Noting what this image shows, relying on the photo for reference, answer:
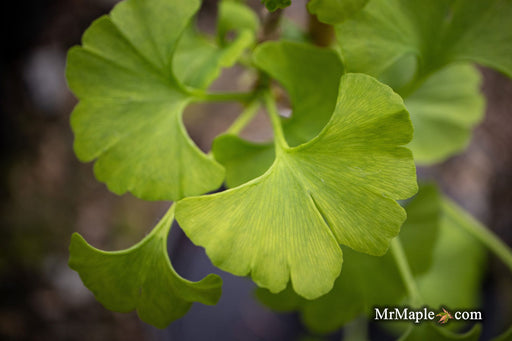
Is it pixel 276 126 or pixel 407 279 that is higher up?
pixel 276 126

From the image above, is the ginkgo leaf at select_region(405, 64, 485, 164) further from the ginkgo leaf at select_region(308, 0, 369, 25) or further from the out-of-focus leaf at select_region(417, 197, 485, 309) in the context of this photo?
the ginkgo leaf at select_region(308, 0, 369, 25)

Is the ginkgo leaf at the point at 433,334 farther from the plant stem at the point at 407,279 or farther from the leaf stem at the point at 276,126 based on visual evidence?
the leaf stem at the point at 276,126

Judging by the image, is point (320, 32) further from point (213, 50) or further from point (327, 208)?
point (327, 208)

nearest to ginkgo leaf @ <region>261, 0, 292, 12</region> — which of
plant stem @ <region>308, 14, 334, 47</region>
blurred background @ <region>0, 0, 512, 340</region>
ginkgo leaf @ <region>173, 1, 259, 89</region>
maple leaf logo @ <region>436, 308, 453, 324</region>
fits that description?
ginkgo leaf @ <region>173, 1, 259, 89</region>

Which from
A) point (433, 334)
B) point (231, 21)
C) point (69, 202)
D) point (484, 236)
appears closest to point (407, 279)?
point (433, 334)

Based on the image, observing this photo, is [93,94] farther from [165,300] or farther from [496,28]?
[496,28]
